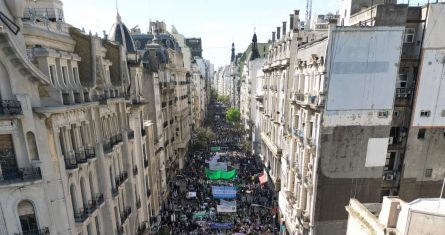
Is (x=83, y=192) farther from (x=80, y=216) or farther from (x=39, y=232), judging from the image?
(x=39, y=232)

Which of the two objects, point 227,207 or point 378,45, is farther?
point 227,207

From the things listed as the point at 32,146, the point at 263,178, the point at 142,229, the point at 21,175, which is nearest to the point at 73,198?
the point at 21,175

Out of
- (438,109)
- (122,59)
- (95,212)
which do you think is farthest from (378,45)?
(95,212)

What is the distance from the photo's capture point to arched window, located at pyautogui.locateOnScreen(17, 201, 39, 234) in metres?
14.7

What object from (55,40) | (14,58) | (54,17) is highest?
(54,17)

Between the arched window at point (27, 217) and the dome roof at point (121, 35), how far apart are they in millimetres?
18821

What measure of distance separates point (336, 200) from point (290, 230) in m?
9.46

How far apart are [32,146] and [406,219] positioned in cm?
1849

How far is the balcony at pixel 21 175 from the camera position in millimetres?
13914

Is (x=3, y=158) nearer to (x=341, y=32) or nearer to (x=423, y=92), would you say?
(x=341, y=32)

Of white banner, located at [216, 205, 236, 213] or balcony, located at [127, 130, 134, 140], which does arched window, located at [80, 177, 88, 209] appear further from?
white banner, located at [216, 205, 236, 213]

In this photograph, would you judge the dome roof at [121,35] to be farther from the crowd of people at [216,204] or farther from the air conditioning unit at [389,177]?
the air conditioning unit at [389,177]

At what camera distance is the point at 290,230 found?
32.6 m

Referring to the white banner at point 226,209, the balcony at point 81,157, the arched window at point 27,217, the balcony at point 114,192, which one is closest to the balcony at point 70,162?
the balcony at point 81,157
